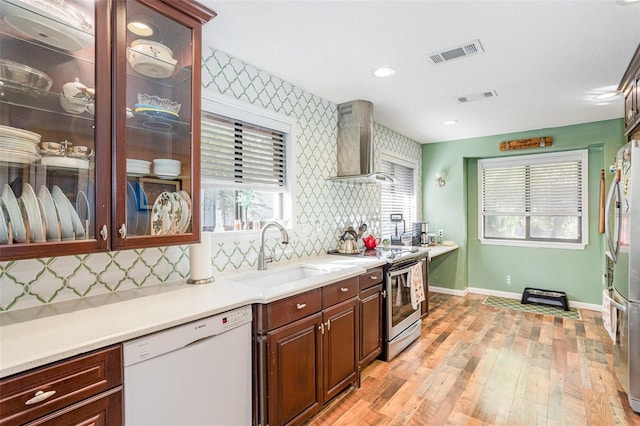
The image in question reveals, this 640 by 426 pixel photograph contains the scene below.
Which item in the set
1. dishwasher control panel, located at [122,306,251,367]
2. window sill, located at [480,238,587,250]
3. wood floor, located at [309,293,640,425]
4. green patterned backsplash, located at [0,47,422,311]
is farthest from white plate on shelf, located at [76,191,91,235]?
window sill, located at [480,238,587,250]

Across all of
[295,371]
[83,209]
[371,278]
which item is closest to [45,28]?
[83,209]

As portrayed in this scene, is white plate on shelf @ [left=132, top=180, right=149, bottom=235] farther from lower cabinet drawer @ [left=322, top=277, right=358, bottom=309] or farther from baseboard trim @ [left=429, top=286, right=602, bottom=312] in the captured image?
baseboard trim @ [left=429, top=286, right=602, bottom=312]

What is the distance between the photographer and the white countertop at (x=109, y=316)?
1.06 meters

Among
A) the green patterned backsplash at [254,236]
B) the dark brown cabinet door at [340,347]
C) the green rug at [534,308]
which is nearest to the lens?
the green patterned backsplash at [254,236]

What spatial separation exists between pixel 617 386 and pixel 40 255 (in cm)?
Result: 388

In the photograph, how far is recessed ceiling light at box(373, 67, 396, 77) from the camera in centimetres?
261

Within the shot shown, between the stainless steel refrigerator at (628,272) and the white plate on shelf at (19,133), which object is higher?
the white plate on shelf at (19,133)

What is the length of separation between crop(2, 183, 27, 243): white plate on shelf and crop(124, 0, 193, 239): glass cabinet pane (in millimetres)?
367

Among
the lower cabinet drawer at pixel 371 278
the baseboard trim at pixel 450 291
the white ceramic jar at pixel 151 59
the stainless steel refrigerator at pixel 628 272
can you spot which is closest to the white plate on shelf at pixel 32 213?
the white ceramic jar at pixel 151 59

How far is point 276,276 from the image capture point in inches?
98.5

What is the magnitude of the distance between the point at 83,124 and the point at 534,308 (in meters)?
5.40

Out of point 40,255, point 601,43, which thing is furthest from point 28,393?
point 601,43

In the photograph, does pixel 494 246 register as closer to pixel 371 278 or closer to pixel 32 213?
pixel 371 278

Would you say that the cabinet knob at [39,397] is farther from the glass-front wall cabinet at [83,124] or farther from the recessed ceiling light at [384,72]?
the recessed ceiling light at [384,72]
